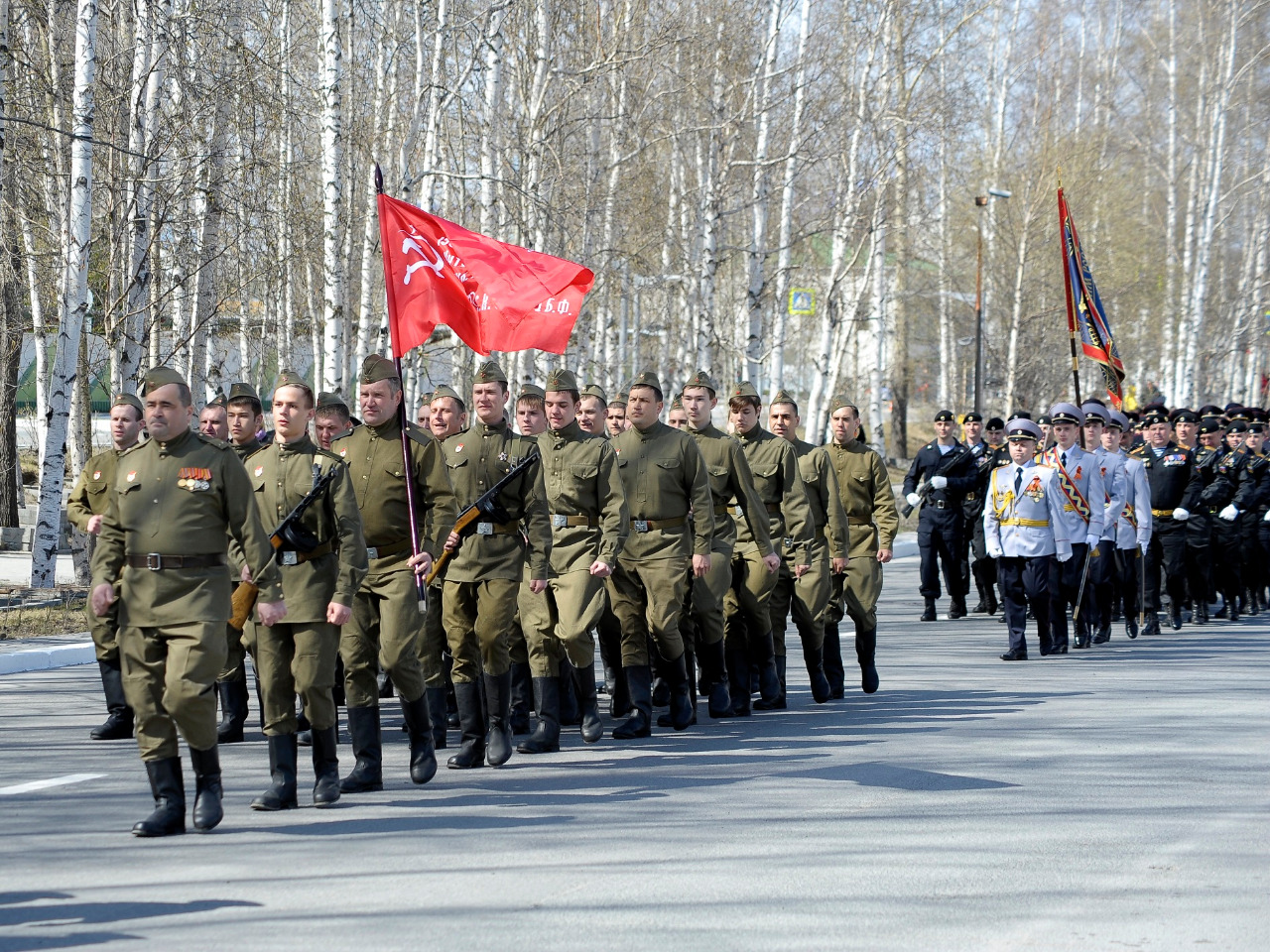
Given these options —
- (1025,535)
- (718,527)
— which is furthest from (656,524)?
(1025,535)

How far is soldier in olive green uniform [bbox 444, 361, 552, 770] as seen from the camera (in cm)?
916

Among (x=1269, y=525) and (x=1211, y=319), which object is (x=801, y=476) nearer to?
(x=1269, y=525)

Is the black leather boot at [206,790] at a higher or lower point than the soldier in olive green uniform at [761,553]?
lower

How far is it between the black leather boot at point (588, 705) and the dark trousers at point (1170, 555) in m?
9.80

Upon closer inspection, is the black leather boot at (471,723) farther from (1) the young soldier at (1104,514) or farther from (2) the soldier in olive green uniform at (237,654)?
(1) the young soldier at (1104,514)

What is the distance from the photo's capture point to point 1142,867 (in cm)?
682

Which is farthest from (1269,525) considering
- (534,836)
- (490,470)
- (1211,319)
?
(1211,319)

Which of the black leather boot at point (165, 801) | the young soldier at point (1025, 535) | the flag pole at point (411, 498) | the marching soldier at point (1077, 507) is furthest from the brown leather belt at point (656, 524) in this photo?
the marching soldier at point (1077, 507)

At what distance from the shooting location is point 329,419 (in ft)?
30.8

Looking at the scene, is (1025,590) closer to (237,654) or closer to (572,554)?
(572,554)

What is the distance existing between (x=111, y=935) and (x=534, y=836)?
80.3 inches

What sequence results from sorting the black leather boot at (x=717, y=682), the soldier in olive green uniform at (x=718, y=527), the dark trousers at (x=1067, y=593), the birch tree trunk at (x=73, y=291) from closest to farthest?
the soldier in olive green uniform at (x=718, y=527)
the black leather boot at (x=717, y=682)
the dark trousers at (x=1067, y=593)
the birch tree trunk at (x=73, y=291)

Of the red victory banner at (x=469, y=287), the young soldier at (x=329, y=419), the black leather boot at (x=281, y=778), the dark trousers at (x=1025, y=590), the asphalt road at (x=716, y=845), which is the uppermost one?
the red victory banner at (x=469, y=287)

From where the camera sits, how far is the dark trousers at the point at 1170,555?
60.2ft
